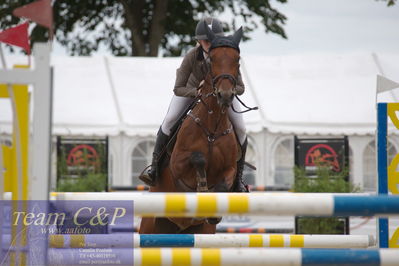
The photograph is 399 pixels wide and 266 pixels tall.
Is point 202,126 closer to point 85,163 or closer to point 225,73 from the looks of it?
point 225,73

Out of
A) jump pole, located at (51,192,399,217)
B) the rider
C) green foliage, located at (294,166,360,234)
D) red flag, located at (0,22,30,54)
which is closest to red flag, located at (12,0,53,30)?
red flag, located at (0,22,30,54)

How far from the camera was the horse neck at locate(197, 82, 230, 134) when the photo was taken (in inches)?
171

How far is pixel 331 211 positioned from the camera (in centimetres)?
218

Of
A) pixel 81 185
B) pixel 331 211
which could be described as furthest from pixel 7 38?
pixel 81 185

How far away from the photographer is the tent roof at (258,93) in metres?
12.2

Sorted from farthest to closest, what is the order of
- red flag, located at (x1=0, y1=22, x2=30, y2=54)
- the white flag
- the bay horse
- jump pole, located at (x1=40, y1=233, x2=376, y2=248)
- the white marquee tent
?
the white marquee tent
the white flag
the bay horse
jump pole, located at (x1=40, y1=233, x2=376, y2=248)
red flag, located at (x1=0, y1=22, x2=30, y2=54)

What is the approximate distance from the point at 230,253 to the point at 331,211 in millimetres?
344

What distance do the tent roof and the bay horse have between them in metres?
7.62

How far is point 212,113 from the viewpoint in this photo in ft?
14.3

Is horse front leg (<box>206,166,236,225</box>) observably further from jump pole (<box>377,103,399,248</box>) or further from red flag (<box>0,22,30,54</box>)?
red flag (<box>0,22,30,54</box>)

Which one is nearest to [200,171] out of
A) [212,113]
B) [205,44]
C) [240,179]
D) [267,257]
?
[212,113]

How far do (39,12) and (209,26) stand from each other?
7.95ft

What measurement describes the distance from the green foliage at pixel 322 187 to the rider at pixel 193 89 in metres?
3.89

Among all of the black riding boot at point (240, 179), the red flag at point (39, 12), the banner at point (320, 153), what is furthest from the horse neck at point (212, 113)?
the banner at point (320, 153)
